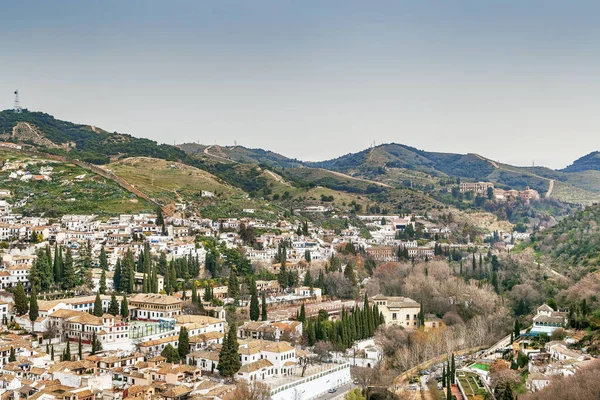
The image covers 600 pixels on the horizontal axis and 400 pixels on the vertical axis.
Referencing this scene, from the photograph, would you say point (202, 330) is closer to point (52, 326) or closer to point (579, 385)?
point (52, 326)

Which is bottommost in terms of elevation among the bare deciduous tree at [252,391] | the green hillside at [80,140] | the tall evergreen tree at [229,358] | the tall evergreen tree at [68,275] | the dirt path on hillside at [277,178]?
the bare deciduous tree at [252,391]

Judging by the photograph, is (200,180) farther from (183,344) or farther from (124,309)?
(183,344)

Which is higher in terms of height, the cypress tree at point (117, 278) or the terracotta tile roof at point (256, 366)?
the cypress tree at point (117, 278)

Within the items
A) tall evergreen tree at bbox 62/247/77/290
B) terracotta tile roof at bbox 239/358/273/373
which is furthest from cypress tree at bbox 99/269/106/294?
terracotta tile roof at bbox 239/358/273/373

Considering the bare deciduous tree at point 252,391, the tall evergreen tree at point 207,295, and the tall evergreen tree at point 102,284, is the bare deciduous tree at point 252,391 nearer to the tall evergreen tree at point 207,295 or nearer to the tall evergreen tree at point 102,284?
the tall evergreen tree at point 207,295

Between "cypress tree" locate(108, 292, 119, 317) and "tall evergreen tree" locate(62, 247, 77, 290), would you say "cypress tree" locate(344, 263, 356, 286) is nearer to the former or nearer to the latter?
"tall evergreen tree" locate(62, 247, 77, 290)

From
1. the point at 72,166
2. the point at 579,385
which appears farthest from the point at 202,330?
the point at 72,166

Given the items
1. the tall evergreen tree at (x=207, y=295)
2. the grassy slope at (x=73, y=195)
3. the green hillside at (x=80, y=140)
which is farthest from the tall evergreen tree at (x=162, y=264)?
the green hillside at (x=80, y=140)
